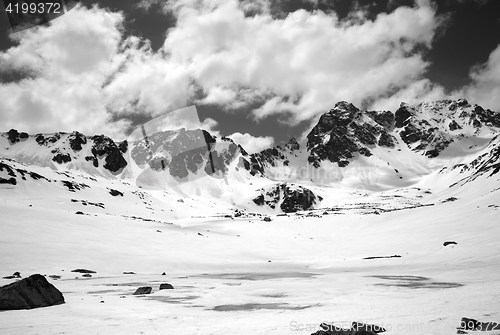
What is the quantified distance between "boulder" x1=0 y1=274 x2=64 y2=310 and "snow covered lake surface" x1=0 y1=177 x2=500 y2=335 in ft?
1.98

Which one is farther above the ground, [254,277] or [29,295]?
[29,295]

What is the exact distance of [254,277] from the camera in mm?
20562

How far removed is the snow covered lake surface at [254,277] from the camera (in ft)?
24.4

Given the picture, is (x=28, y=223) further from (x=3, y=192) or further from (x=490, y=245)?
(x=3, y=192)

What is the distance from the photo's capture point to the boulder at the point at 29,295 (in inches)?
380

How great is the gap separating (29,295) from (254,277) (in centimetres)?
1329

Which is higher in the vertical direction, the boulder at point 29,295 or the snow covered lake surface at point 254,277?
the boulder at point 29,295

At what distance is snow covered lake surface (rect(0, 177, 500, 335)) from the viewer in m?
7.43

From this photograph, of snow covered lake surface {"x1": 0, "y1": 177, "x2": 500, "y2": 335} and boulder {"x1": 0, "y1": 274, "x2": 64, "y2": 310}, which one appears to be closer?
snow covered lake surface {"x1": 0, "y1": 177, "x2": 500, "y2": 335}

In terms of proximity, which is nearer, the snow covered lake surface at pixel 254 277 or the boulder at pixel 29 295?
the snow covered lake surface at pixel 254 277

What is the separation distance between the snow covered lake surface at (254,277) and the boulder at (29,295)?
23.8 inches

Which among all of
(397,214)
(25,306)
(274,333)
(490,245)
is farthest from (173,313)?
(397,214)

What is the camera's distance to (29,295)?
9992mm

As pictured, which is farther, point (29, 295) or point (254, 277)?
point (254, 277)
